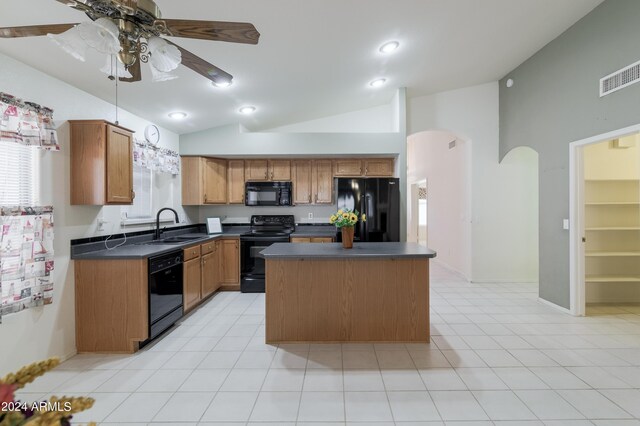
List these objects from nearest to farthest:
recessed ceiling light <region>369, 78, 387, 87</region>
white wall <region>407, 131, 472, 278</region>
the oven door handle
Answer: recessed ceiling light <region>369, 78, 387, 87</region> < the oven door handle < white wall <region>407, 131, 472, 278</region>

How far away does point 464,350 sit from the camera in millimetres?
2699

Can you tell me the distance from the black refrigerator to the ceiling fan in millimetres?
3261

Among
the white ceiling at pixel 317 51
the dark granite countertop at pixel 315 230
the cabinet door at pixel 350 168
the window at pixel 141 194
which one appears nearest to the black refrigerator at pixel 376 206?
the cabinet door at pixel 350 168

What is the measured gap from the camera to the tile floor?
1882 millimetres

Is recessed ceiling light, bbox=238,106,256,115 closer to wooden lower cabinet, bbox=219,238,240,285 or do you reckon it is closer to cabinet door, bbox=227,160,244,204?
cabinet door, bbox=227,160,244,204

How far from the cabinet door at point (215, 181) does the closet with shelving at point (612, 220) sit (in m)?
5.39

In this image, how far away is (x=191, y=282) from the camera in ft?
11.8

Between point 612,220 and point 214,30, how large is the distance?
208 inches

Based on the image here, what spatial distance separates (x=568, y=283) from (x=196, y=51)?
4839 mm

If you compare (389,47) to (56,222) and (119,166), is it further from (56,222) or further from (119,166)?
(56,222)

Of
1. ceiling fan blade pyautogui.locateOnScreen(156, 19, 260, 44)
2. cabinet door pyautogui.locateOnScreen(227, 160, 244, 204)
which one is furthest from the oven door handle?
ceiling fan blade pyautogui.locateOnScreen(156, 19, 260, 44)

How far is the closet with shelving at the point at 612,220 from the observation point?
3.94 metres

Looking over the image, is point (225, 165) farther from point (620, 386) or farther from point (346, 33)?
point (620, 386)

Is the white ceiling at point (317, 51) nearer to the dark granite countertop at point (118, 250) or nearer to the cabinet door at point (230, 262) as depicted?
the dark granite countertop at point (118, 250)
